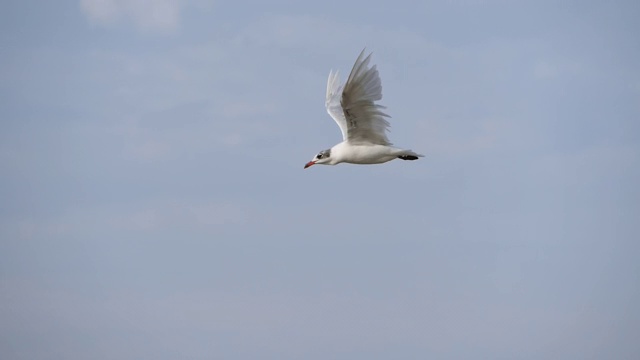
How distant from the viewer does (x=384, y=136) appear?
34625 mm

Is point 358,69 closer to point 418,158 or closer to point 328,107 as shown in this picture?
point 418,158

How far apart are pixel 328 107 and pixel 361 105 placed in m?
6.22

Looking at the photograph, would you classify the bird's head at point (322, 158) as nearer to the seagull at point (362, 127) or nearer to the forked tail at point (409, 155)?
the seagull at point (362, 127)

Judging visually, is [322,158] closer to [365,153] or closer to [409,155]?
[365,153]

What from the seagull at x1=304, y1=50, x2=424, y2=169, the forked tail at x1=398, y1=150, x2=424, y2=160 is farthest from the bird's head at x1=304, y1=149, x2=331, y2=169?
the forked tail at x1=398, y1=150, x2=424, y2=160

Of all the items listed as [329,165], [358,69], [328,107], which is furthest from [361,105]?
[328,107]

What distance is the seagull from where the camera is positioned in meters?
A: 32.7

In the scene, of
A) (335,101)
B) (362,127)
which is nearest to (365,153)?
(362,127)

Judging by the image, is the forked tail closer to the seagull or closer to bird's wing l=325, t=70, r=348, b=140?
the seagull

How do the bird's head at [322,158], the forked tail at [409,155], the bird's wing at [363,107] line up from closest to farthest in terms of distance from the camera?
the bird's wing at [363,107]
the forked tail at [409,155]
the bird's head at [322,158]

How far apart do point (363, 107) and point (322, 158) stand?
3599 millimetres

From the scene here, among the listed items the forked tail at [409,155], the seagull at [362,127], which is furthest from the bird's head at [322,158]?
the forked tail at [409,155]

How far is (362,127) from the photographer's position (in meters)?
34.4

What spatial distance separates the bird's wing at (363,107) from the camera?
32.6m
